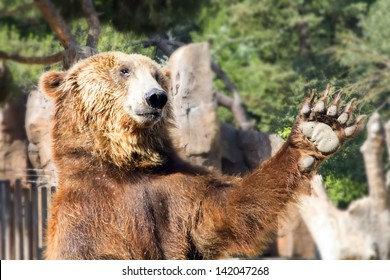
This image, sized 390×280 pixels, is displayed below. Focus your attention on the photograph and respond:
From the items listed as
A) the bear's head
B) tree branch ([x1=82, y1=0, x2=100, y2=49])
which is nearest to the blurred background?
tree branch ([x1=82, y1=0, x2=100, y2=49])

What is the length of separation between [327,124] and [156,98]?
85cm

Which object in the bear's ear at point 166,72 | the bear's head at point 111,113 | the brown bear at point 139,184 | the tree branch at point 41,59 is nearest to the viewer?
the brown bear at point 139,184

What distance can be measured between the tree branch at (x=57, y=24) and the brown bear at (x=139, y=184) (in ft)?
3.95

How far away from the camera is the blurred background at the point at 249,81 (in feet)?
18.5

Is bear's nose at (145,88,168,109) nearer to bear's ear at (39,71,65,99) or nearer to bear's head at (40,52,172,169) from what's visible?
bear's head at (40,52,172,169)

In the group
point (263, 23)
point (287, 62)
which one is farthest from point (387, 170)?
point (263, 23)

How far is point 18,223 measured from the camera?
30.1ft

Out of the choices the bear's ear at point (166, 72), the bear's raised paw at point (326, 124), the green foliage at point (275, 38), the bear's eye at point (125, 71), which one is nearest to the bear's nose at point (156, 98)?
the bear's eye at point (125, 71)

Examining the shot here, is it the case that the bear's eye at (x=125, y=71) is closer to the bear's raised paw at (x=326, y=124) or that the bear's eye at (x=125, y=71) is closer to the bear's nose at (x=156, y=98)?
the bear's nose at (x=156, y=98)

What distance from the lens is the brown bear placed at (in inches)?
169

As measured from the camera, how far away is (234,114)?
38.7 feet

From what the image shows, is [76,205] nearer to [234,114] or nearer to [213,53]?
[234,114]

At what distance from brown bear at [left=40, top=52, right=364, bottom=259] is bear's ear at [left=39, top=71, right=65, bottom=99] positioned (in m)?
0.01
